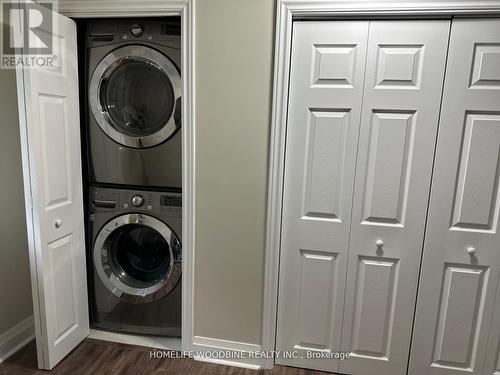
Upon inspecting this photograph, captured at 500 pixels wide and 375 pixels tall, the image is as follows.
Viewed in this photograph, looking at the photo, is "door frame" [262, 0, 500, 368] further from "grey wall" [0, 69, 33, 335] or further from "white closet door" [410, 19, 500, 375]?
"grey wall" [0, 69, 33, 335]

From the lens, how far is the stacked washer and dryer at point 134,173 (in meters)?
1.82

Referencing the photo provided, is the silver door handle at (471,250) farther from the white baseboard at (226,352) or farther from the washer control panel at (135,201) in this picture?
the washer control panel at (135,201)

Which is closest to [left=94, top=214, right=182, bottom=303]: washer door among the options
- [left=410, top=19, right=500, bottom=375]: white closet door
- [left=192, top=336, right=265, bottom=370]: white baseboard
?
[left=192, top=336, right=265, bottom=370]: white baseboard

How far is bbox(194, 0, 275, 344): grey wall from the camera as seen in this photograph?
1.63m

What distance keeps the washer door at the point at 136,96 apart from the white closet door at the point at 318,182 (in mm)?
687

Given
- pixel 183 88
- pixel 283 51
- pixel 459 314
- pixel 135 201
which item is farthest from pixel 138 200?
pixel 459 314

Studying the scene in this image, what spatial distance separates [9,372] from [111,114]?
1508 millimetres

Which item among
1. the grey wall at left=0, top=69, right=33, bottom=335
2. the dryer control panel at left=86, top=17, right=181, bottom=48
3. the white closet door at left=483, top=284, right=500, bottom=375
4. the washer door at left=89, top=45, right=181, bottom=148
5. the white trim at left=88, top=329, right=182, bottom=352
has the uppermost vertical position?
the dryer control panel at left=86, top=17, right=181, bottom=48

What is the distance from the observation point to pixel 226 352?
1.94 meters

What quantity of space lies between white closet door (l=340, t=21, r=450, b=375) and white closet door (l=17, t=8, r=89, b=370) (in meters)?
1.55

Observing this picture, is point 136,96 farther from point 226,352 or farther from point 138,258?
point 226,352

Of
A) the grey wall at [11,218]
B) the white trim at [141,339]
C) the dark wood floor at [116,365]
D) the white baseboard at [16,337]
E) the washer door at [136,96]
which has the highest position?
the washer door at [136,96]

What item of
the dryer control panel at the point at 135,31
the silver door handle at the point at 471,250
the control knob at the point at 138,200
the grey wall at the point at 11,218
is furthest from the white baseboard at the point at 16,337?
the silver door handle at the point at 471,250

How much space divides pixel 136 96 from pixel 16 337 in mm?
1594
